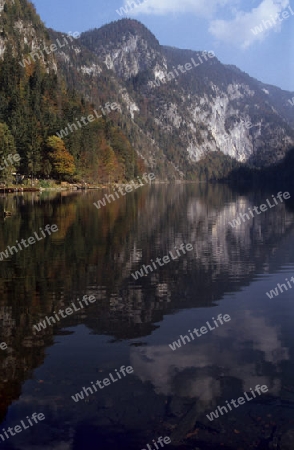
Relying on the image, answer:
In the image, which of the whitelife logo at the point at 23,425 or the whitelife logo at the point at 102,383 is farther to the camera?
the whitelife logo at the point at 102,383

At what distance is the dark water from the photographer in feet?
26.7

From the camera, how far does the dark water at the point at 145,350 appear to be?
8.15 metres

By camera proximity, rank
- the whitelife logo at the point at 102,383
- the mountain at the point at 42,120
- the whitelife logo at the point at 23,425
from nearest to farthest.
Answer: the whitelife logo at the point at 23,425 < the whitelife logo at the point at 102,383 < the mountain at the point at 42,120

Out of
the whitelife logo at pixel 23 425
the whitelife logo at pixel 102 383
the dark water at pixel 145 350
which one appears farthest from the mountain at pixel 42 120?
the whitelife logo at pixel 23 425

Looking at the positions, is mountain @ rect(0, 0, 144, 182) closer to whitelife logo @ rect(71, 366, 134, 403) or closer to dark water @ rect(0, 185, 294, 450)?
dark water @ rect(0, 185, 294, 450)

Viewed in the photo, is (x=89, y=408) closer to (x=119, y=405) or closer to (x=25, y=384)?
(x=119, y=405)

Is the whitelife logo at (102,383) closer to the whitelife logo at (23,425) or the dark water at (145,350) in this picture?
the dark water at (145,350)

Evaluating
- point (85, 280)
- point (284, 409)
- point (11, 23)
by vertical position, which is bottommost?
point (284, 409)

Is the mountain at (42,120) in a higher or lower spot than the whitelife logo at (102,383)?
higher

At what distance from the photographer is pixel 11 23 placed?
15788 centimetres

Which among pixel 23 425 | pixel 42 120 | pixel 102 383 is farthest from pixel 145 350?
pixel 42 120

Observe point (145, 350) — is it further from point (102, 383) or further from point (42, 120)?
point (42, 120)

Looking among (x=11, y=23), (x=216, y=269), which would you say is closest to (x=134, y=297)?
(x=216, y=269)

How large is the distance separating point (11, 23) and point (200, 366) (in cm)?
17095
